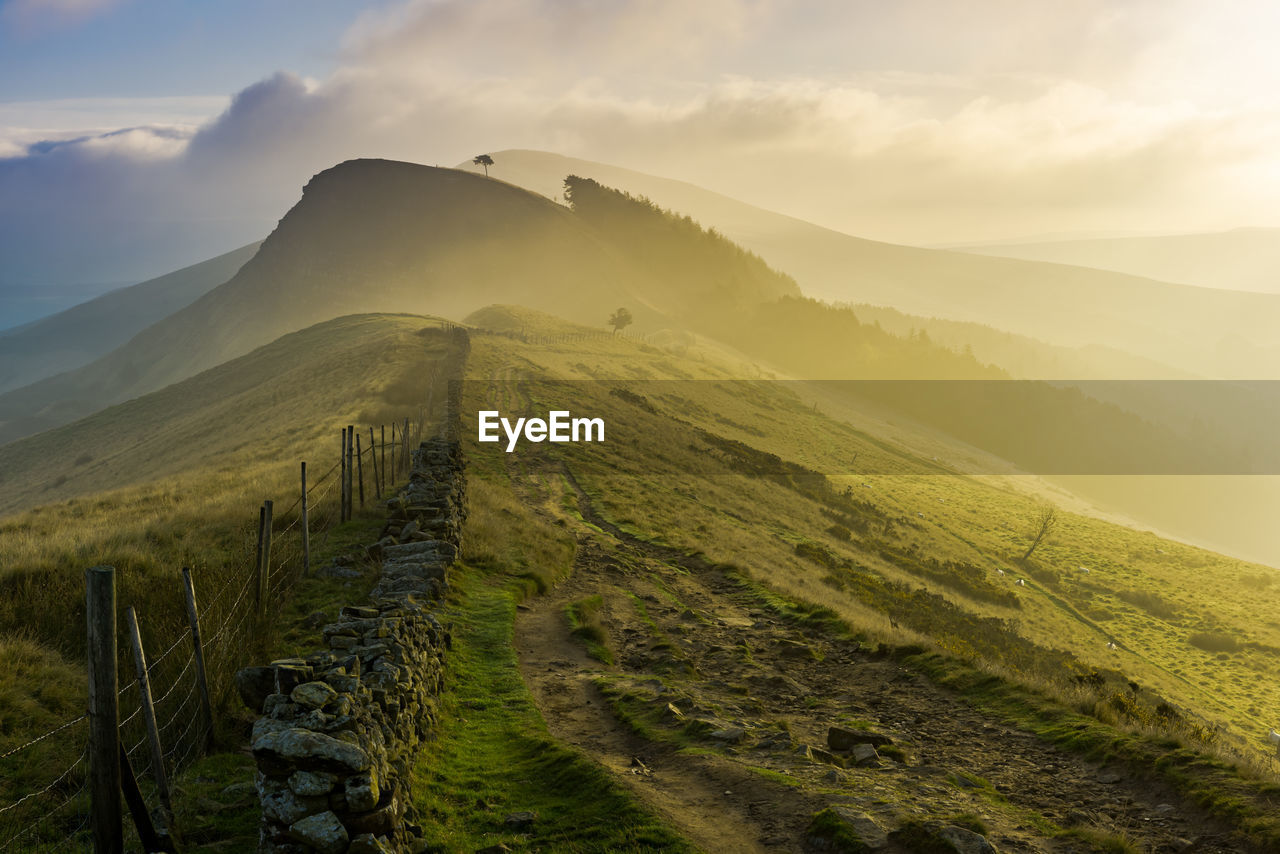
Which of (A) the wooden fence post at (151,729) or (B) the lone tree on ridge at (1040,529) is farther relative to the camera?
(B) the lone tree on ridge at (1040,529)

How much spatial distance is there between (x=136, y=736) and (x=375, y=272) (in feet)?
587

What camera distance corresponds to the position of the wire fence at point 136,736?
8.33 meters

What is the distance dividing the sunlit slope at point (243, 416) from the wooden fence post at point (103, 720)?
2203cm

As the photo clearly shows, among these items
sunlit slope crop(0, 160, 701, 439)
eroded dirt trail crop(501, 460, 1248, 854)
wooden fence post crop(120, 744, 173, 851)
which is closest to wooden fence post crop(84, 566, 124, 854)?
wooden fence post crop(120, 744, 173, 851)

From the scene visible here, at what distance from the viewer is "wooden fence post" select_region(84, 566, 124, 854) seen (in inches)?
282

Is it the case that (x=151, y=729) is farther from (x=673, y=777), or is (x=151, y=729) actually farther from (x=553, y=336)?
(x=553, y=336)

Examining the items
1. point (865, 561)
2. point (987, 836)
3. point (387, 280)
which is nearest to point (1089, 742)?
point (987, 836)

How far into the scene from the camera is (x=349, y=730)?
8.48 m

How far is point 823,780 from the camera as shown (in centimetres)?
1055

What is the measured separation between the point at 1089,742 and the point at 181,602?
16377 millimetres

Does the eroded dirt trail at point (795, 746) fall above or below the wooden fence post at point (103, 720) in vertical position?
below

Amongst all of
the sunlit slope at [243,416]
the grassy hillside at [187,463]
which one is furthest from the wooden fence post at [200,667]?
the sunlit slope at [243,416]

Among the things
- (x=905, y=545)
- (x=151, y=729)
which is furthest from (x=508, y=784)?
(x=905, y=545)

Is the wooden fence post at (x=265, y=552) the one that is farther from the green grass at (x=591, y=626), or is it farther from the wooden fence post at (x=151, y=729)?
the green grass at (x=591, y=626)
